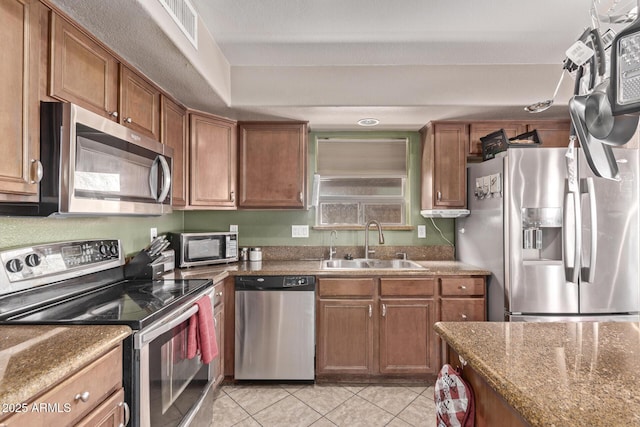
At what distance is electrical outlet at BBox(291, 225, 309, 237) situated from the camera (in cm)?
315

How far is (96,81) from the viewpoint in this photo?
5.11 feet

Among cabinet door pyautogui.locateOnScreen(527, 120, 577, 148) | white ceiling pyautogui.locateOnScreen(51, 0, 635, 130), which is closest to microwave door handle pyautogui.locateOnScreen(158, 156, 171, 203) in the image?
white ceiling pyautogui.locateOnScreen(51, 0, 635, 130)

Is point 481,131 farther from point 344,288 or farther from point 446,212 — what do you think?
point 344,288

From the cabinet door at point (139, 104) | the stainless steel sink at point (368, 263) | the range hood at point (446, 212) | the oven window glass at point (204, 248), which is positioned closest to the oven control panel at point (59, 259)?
the oven window glass at point (204, 248)

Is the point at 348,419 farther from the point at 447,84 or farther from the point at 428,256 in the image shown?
the point at 447,84

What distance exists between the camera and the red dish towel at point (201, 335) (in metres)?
1.71

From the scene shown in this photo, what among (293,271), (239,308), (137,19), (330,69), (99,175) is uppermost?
(330,69)

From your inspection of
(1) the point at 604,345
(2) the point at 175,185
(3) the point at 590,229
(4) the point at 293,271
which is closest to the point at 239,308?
(4) the point at 293,271

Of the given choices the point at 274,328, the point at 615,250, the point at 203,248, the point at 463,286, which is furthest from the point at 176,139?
the point at 615,250

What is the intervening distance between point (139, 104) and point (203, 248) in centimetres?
119

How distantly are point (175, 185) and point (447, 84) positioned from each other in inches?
85.2

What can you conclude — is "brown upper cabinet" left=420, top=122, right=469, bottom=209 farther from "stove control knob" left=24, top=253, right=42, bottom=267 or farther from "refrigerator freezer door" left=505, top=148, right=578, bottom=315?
"stove control knob" left=24, top=253, right=42, bottom=267

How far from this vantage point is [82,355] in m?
0.97

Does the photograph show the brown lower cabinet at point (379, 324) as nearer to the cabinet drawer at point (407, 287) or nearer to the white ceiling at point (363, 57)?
the cabinet drawer at point (407, 287)
